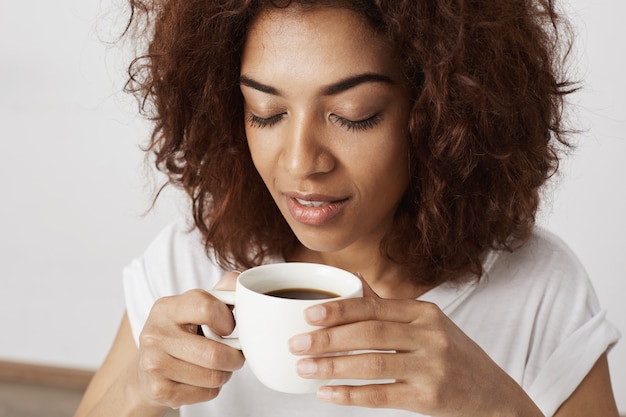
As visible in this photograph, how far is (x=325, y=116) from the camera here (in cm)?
111

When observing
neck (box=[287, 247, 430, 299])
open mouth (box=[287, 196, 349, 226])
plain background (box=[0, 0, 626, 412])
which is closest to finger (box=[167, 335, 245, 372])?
open mouth (box=[287, 196, 349, 226])

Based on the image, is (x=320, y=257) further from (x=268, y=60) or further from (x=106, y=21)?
(x=106, y=21)

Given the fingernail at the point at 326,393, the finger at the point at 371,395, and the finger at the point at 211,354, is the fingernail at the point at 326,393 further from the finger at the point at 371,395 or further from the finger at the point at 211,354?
the finger at the point at 211,354

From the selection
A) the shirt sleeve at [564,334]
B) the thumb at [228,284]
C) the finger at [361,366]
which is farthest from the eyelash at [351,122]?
the shirt sleeve at [564,334]

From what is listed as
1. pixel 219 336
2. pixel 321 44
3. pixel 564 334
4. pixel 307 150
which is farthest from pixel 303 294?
pixel 564 334

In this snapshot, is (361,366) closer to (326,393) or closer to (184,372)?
(326,393)

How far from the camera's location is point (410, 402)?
0.96 meters

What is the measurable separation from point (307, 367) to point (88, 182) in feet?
5.18

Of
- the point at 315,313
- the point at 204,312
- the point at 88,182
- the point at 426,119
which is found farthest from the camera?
the point at 88,182

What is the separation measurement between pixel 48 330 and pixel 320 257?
4.55 feet

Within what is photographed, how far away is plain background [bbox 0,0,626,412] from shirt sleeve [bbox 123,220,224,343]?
0.40m

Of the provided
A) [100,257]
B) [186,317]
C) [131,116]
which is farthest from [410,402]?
[100,257]

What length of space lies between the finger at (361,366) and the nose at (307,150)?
0.96 ft

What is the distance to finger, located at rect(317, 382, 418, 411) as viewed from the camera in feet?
3.01
